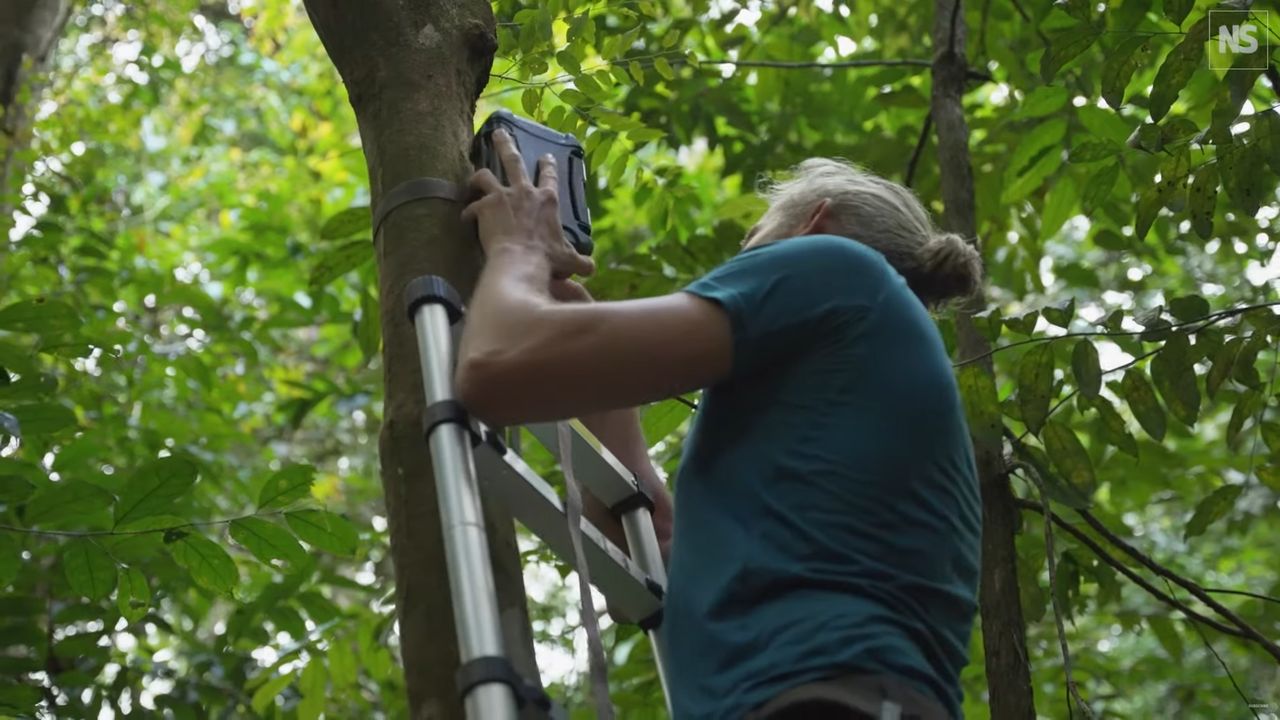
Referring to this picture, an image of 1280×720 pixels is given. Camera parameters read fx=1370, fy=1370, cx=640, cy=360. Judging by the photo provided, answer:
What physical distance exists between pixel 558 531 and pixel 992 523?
146 cm

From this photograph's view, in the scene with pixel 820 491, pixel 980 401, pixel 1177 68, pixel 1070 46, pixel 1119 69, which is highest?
pixel 1070 46

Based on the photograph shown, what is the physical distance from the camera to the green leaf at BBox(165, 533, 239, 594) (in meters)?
3.21

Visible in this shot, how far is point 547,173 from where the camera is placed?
7.95ft

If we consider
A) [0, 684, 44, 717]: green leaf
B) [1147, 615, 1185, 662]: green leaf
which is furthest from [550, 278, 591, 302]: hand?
[1147, 615, 1185, 662]: green leaf

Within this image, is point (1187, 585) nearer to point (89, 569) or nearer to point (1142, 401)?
point (1142, 401)

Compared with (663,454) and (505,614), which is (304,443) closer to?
(663,454)

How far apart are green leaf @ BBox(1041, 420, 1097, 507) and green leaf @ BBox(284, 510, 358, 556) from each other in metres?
1.70

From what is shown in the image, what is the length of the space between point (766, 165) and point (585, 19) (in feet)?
6.35

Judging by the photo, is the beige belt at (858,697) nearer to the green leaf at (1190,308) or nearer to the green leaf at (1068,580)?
the green leaf at (1190,308)

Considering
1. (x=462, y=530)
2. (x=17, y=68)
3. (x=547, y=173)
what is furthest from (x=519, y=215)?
(x=17, y=68)

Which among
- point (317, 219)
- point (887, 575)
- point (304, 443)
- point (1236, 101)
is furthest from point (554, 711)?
point (304, 443)

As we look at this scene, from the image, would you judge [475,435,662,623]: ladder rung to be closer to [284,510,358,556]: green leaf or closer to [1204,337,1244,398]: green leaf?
[284,510,358,556]: green leaf

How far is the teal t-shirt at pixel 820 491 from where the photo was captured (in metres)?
1.95

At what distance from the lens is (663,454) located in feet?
18.4
